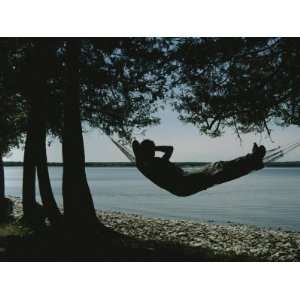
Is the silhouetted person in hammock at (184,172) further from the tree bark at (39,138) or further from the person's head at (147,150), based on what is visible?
the tree bark at (39,138)

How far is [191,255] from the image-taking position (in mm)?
6613

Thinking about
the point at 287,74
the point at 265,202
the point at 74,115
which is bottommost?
the point at 265,202

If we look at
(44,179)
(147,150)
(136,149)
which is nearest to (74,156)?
(44,179)

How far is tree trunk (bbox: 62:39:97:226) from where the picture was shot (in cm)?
767

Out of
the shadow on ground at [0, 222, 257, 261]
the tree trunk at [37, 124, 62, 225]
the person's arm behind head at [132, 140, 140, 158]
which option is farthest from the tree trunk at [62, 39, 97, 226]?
the person's arm behind head at [132, 140, 140, 158]

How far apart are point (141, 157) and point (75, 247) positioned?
1894mm

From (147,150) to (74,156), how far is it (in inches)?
80.8

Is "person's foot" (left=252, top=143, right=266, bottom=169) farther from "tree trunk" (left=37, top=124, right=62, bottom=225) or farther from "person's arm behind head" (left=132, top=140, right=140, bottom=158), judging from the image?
"tree trunk" (left=37, top=124, right=62, bottom=225)

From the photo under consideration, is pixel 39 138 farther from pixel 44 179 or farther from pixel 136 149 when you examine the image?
pixel 136 149

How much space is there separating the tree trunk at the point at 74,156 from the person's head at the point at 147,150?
1.94 metres

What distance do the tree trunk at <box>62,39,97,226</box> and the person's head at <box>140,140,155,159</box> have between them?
194 cm

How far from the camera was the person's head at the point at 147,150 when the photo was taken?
20.2 ft
